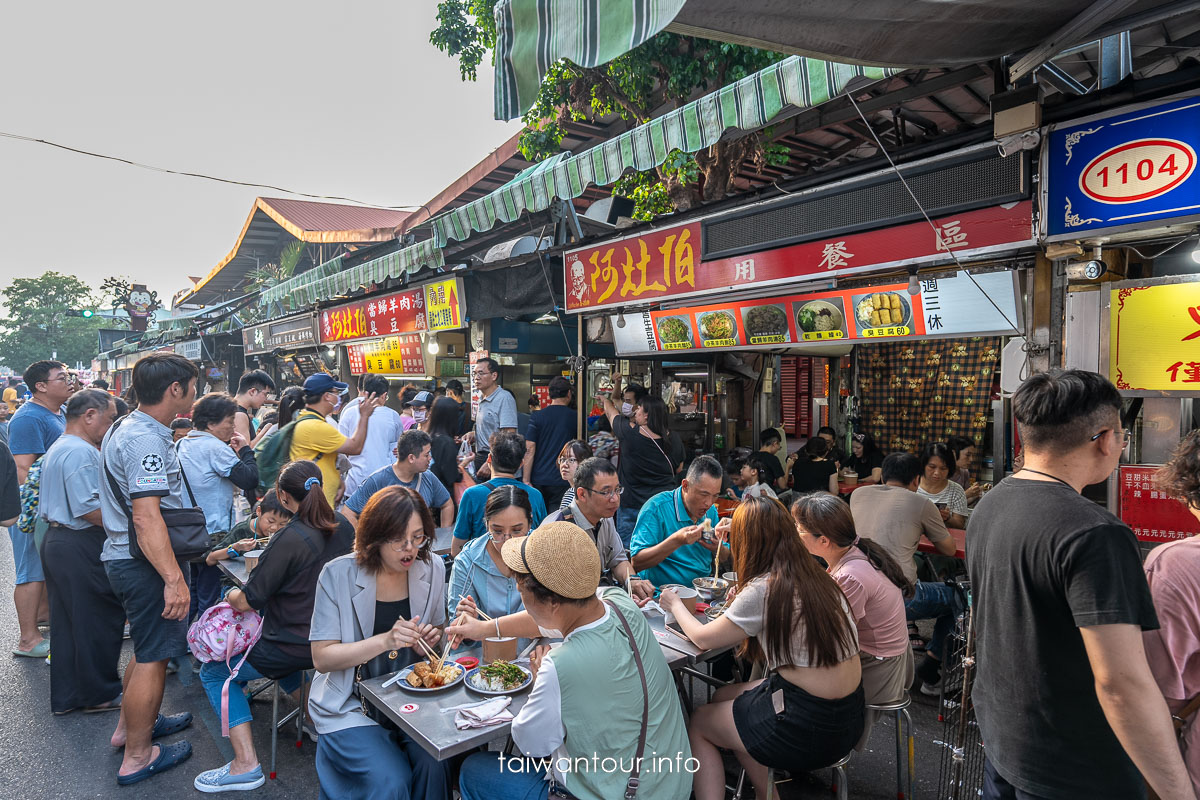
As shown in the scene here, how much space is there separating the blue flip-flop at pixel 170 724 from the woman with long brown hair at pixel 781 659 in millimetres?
3322

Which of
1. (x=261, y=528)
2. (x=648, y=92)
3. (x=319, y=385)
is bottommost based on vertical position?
(x=261, y=528)

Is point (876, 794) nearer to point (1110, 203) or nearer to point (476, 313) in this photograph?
point (1110, 203)

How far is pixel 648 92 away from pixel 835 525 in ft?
18.3

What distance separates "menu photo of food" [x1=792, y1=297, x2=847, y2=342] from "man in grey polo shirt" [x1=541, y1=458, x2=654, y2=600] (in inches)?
92.8

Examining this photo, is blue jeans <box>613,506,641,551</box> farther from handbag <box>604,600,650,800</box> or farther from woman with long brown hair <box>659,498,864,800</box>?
handbag <box>604,600,650,800</box>

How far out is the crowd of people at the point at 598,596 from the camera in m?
A: 1.71

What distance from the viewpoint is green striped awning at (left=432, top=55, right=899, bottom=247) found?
10.1 feet

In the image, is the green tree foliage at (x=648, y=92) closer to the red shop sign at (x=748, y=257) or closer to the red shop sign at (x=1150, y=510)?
the red shop sign at (x=748, y=257)

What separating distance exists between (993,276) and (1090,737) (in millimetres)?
3021

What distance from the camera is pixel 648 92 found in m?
6.72

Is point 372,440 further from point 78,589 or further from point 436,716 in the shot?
point 436,716

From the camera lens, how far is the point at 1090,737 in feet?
5.47

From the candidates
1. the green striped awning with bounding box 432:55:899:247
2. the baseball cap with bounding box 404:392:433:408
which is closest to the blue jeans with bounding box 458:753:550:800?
A: the green striped awning with bounding box 432:55:899:247

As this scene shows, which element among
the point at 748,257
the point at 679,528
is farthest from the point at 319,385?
the point at 748,257
